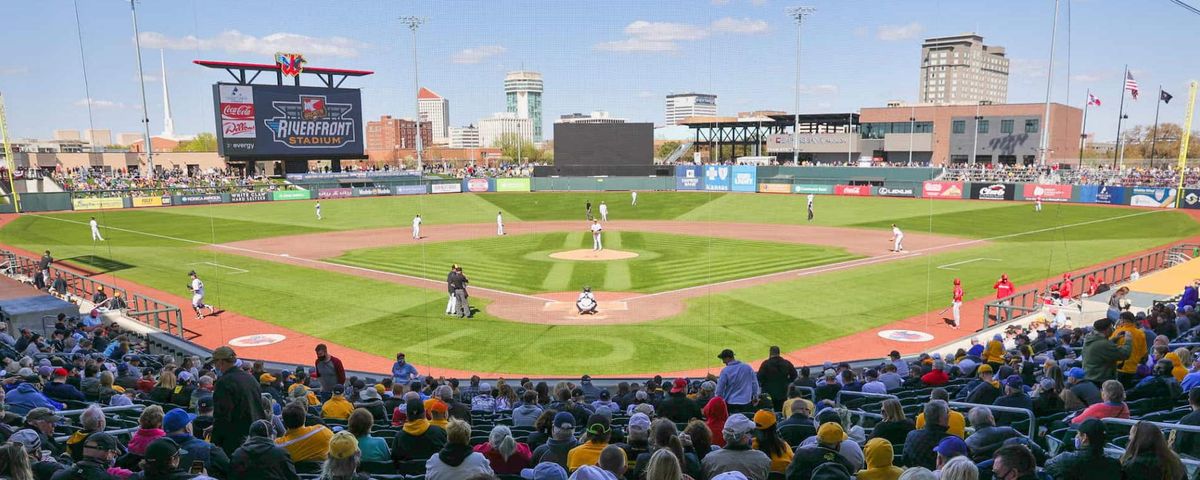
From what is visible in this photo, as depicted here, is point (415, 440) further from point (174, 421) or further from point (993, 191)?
point (993, 191)

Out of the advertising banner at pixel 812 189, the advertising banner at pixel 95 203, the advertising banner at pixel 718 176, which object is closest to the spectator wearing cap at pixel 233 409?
the advertising banner at pixel 95 203

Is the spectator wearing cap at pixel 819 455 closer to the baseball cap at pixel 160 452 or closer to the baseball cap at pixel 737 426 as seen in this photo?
the baseball cap at pixel 737 426

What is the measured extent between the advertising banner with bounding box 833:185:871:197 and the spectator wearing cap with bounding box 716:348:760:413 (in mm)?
56999

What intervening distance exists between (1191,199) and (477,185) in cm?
5652

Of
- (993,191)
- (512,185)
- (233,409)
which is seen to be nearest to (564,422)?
(233,409)

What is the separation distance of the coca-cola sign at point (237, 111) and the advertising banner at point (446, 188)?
16876mm

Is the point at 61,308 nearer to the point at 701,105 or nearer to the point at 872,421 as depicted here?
the point at 872,421

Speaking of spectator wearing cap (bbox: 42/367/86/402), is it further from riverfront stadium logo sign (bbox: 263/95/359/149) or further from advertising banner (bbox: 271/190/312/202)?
riverfront stadium logo sign (bbox: 263/95/359/149)

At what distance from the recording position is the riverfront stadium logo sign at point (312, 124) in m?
62.9

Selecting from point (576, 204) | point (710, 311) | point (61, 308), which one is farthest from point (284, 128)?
point (710, 311)

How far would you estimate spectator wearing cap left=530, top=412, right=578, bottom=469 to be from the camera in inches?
245

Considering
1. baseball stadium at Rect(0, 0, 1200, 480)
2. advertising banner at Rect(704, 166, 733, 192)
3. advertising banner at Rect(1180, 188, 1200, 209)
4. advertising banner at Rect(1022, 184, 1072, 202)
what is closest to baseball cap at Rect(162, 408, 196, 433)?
baseball stadium at Rect(0, 0, 1200, 480)

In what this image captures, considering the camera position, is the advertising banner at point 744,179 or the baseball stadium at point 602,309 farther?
the advertising banner at point 744,179

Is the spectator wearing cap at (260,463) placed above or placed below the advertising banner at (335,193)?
above
